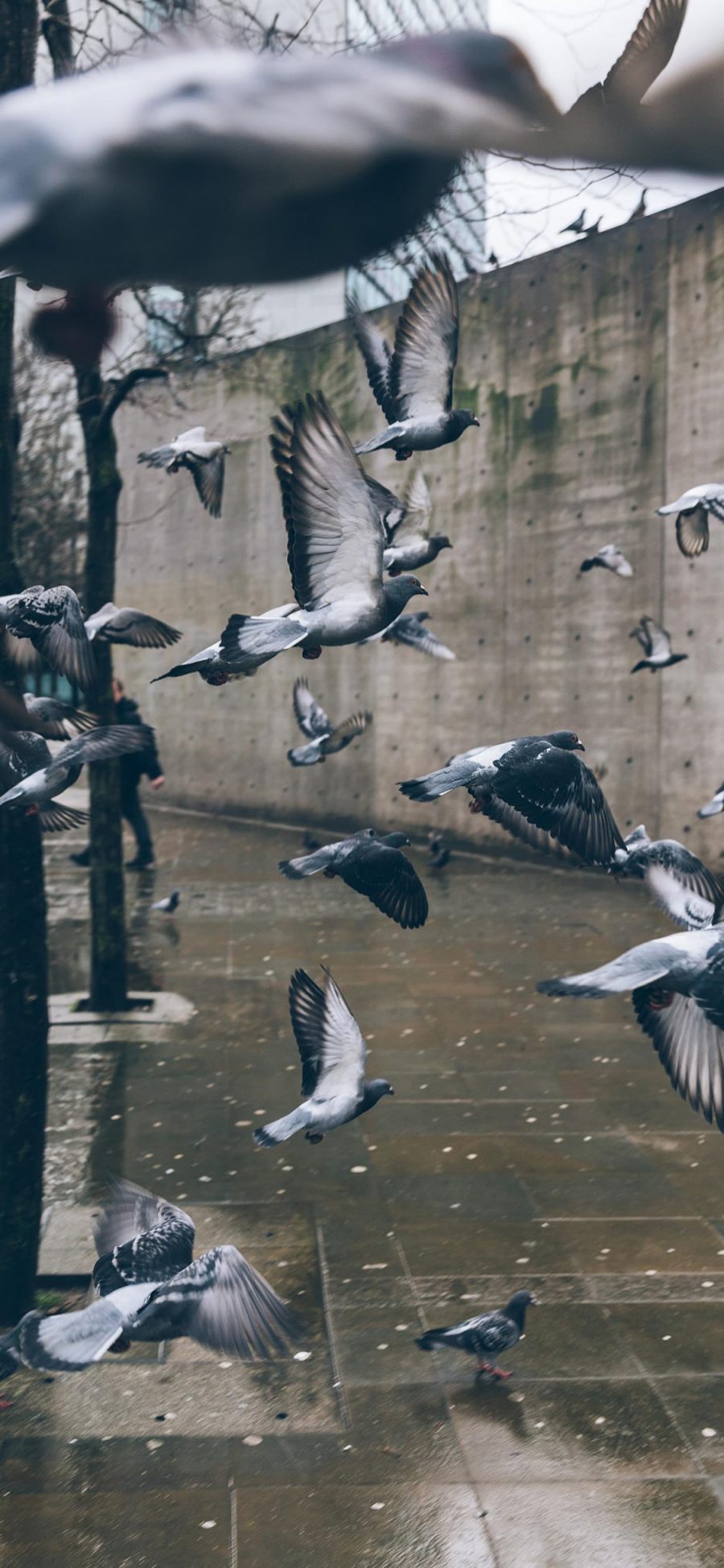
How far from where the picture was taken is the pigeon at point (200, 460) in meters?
5.68

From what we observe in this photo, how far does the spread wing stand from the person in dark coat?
9825 mm

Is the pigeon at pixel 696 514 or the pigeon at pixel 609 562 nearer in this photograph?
the pigeon at pixel 696 514

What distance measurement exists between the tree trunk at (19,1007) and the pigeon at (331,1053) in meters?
1.43

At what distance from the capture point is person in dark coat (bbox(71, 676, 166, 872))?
1430 cm

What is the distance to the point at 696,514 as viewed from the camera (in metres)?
6.21

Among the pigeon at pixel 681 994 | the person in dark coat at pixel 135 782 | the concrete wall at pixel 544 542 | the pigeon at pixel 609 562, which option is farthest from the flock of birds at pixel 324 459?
the concrete wall at pixel 544 542

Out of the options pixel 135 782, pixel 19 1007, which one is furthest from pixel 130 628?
→ pixel 135 782

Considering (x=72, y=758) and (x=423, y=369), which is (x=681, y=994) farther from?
(x=423, y=369)

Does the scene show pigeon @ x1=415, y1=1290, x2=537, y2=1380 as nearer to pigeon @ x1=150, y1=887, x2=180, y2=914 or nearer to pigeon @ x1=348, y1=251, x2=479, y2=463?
pigeon @ x1=348, y1=251, x2=479, y2=463

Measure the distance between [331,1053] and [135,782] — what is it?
11051mm

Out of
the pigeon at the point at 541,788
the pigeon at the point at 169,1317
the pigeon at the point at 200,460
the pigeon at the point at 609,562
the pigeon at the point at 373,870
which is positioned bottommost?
the pigeon at the point at 169,1317

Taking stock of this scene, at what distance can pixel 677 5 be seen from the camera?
44.0 inches

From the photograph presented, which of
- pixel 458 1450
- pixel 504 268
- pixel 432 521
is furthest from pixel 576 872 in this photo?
pixel 458 1450

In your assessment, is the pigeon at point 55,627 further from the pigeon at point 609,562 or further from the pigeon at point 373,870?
the pigeon at point 609,562
